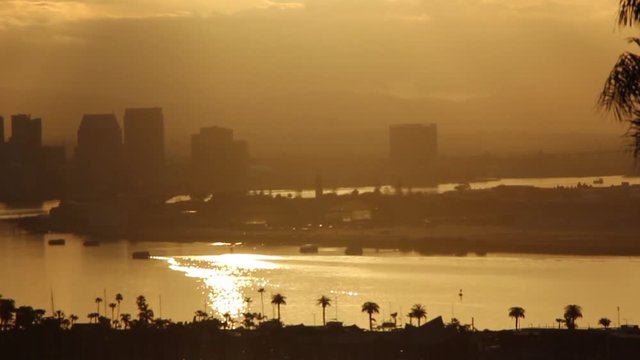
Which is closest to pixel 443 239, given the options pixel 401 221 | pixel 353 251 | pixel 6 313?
pixel 353 251

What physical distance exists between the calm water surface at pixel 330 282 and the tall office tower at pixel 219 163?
18156 millimetres

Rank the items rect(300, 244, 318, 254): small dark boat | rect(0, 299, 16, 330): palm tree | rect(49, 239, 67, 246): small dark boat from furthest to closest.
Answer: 1. rect(49, 239, 67, 246): small dark boat
2. rect(300, 244, 318, 254): small dark boat
3. rect(0, 299, 16, 330): palm tree

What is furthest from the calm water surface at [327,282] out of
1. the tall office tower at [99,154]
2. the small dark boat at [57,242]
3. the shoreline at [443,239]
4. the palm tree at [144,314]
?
the tall office tower at [99,154]

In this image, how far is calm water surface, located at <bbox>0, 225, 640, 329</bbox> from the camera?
35.7 feet

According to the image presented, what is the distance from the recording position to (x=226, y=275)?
14867mm

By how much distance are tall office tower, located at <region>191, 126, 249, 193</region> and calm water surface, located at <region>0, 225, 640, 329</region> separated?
18156 millimetres

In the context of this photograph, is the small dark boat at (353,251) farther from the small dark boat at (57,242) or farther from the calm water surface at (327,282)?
the small dark boat at (57,242)

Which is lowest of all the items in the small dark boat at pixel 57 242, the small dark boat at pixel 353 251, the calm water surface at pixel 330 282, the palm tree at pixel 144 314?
the palm tree at pixel 144 314

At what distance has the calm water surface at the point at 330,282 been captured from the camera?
10.9 metres

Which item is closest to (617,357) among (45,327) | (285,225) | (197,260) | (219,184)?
(45,327)

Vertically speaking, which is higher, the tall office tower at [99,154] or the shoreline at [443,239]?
the tall office tower at [99,154]

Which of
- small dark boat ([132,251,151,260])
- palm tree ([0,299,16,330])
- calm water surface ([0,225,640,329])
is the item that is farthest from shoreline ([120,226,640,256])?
palm tree ([0,299,16,330])

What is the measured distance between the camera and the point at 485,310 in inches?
421

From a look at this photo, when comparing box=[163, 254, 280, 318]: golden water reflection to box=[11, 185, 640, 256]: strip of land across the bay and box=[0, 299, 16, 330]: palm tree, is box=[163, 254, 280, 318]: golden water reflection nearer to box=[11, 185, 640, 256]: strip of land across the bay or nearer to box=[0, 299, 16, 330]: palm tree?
box=[0, 299, 16, 330]: palm tree
